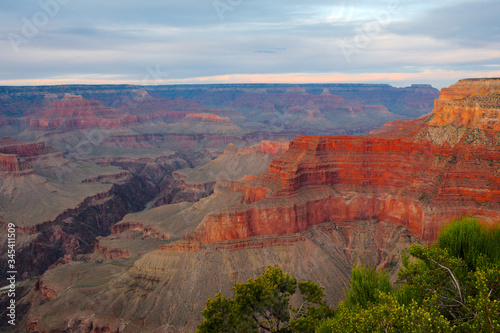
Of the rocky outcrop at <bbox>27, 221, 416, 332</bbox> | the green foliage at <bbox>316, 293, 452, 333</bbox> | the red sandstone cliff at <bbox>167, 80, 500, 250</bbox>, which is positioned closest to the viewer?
the green foliage at <bbox>316, 293, 452, 333</bbox>

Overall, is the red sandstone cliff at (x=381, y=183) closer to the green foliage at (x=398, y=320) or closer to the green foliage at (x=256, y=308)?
the green foliage at (x=256, y=308)

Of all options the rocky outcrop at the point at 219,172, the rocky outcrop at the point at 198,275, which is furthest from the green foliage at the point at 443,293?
the rocky outcrop at the point at 219,172

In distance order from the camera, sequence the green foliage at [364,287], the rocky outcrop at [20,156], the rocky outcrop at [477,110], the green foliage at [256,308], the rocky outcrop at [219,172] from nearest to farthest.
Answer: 1. the green foliage at [364,287]
2. the green foliage at [256,308]
3. the rocky outcrop at [477,110]
4. the rocky outcrop at [20,156]
5. the rocky outcrop at [219,172]

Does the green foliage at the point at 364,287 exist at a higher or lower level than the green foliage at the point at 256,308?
higher

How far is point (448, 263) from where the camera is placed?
2094 centimetres

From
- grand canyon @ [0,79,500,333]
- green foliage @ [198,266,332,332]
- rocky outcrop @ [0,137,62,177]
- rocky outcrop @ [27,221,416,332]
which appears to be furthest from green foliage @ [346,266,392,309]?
rocky outcrop @ [0,137,62,177]

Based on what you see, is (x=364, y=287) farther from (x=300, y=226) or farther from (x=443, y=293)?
(x=300, y=226)

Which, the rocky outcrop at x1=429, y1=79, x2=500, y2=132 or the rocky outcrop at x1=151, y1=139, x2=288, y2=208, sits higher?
the rocky outcrop at x1=429, y1=79, x2=500, y2=132

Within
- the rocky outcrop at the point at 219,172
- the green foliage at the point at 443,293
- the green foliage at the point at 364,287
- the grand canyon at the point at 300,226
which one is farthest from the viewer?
the rocky outcrop at the point at 219,172

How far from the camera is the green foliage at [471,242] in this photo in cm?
2245

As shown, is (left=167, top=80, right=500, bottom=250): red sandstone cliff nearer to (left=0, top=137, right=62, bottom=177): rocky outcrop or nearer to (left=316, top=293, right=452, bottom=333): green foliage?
(left=316, top=293, right=452, bottom=333): green foliage

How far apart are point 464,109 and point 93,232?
9453cm

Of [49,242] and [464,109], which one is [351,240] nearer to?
[464,109]

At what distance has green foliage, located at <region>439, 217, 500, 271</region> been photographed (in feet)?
73.7
